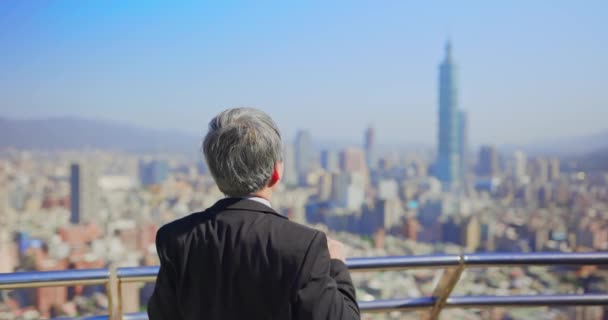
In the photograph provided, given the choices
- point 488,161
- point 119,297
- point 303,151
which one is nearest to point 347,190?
point 303,151

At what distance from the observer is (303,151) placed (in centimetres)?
3719

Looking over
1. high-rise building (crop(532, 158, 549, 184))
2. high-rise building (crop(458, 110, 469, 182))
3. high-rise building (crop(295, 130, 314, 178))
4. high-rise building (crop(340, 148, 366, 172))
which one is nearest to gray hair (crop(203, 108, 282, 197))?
high-rise building (crop(532, 158, 549, 184))

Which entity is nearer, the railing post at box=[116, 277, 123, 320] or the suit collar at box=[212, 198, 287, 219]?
the suit collar at box=[212, 198, 287, 219]

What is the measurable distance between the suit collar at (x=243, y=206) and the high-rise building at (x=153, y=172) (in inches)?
1273

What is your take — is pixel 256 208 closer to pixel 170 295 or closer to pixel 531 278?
pixel 170 295

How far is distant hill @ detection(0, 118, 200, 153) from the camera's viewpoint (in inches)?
1173

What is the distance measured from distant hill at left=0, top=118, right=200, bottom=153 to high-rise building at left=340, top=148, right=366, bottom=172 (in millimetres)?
10210

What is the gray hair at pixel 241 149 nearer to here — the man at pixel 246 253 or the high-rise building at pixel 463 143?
the man at pixel 246 253

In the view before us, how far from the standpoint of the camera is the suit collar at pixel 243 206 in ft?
2.30

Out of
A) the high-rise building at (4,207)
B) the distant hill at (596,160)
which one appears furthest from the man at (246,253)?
the distant hill at (596,160)

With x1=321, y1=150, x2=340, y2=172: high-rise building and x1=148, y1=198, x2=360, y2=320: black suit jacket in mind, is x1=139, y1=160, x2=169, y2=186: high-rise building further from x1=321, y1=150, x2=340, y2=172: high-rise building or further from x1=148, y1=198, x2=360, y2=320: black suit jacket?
x1=148, y1=198, x2=360, y2=320: black suit jacket

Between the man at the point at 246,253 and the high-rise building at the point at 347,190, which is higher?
the man at the point at 246,253

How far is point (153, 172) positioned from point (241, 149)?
33.1m

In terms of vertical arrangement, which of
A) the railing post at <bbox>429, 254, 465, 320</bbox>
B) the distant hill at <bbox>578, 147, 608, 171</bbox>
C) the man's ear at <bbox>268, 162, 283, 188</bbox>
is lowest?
the distant hill at <bbox>578, 147, 608, 171</bbox>
